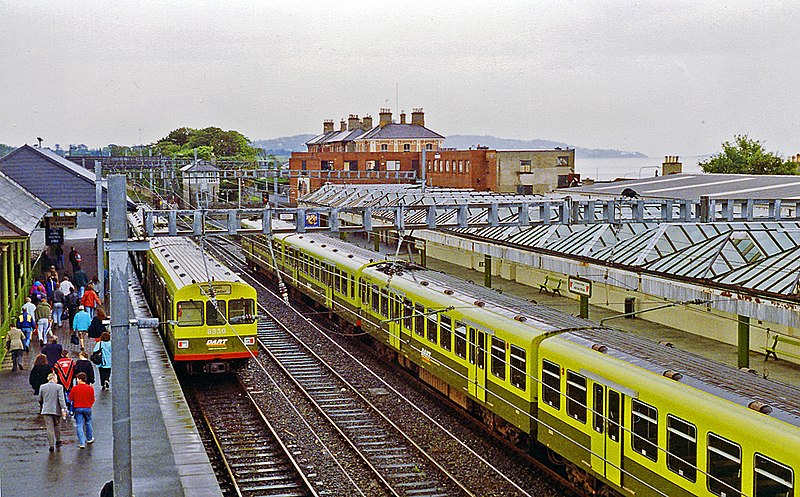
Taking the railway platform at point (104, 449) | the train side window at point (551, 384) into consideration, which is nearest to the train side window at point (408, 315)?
the railway platform at point (104, 449)

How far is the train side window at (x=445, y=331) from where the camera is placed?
56.9 feet

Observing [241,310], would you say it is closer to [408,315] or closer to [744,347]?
[408,315]

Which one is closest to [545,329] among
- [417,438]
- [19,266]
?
[417,438]

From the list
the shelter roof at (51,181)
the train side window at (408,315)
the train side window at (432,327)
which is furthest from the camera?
the shelter roof at (51,181)

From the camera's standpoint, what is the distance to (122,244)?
11.1 meters

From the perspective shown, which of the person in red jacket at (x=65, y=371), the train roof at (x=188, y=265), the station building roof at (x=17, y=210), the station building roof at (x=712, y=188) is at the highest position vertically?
the station building roof at (x=712, y=188)

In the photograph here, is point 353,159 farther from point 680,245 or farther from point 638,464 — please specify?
point 638,464

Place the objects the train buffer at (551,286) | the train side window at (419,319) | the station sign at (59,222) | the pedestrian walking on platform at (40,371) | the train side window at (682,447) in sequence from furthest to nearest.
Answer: the station sign at (59,222), the train buffer at (551,286), the train side window at (419,319), the pedestrian walking on platform at (40,371), the train side window at (682,447)

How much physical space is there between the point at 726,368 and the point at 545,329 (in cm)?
301

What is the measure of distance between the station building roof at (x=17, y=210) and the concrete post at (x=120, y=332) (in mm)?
6694

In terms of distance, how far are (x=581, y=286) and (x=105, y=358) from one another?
9090 mm

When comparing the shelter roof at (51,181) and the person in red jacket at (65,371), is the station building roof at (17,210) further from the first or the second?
the person in red jacket at (65,371)

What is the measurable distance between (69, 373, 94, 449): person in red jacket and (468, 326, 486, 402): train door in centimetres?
615

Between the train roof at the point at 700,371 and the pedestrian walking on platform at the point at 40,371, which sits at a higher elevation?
the train roof at the point at 700,371
